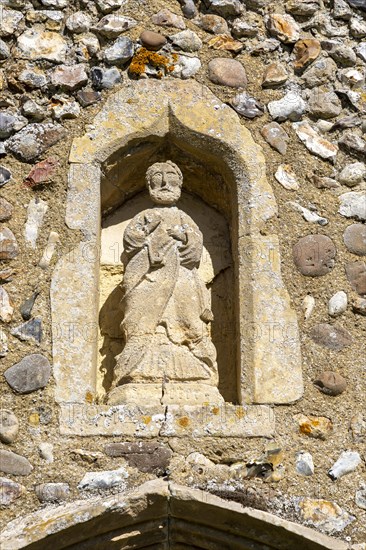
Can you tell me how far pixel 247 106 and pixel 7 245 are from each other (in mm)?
1491

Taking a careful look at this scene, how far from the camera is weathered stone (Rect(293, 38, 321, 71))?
6.16 m

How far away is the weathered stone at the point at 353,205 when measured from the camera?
5.81 metres

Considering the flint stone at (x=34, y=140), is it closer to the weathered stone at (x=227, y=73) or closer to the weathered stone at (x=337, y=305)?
the weathered stone at (x=227, y=73)

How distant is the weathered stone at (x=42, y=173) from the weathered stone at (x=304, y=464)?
1.87 m

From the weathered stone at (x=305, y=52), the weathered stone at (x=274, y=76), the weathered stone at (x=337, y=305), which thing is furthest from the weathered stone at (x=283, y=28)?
the weathered stone at (x=337, y=305)

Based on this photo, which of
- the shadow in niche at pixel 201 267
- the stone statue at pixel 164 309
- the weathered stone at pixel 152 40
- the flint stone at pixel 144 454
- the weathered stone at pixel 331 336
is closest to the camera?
the flint stone at pixel 144 454

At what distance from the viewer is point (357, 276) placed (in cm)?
→ 565

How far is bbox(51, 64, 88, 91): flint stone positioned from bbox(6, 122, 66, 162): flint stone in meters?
0.24

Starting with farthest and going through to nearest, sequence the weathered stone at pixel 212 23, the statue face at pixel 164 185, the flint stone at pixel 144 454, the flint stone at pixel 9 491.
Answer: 1. the weathered stone at pixel 212 23
2. the statue face at pixel 164 185
3. the flint stone at pixel 144 454
4. the flint stone at pixel 9 491

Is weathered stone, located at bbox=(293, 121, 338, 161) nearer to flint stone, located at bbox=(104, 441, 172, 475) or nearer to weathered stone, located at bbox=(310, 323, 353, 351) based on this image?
weathered stone, located at bbox=(310, 323, 353, 351)

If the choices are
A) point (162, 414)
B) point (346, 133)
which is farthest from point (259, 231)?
point (162, 414)

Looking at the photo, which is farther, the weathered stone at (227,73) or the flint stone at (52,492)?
the weathered stone at (227,73)

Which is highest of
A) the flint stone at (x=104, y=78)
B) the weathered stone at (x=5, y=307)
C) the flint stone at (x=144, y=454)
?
the flint stone at (x=104, y=78)

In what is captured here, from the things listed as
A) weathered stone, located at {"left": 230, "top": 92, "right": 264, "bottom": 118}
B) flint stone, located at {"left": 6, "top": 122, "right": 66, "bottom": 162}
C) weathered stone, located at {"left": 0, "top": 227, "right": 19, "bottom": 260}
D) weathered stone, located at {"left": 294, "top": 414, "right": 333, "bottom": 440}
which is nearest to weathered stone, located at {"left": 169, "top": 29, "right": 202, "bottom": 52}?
weathered stone, located at {"left": 230, "top": 92, "right": 264, "bottom": 118}
